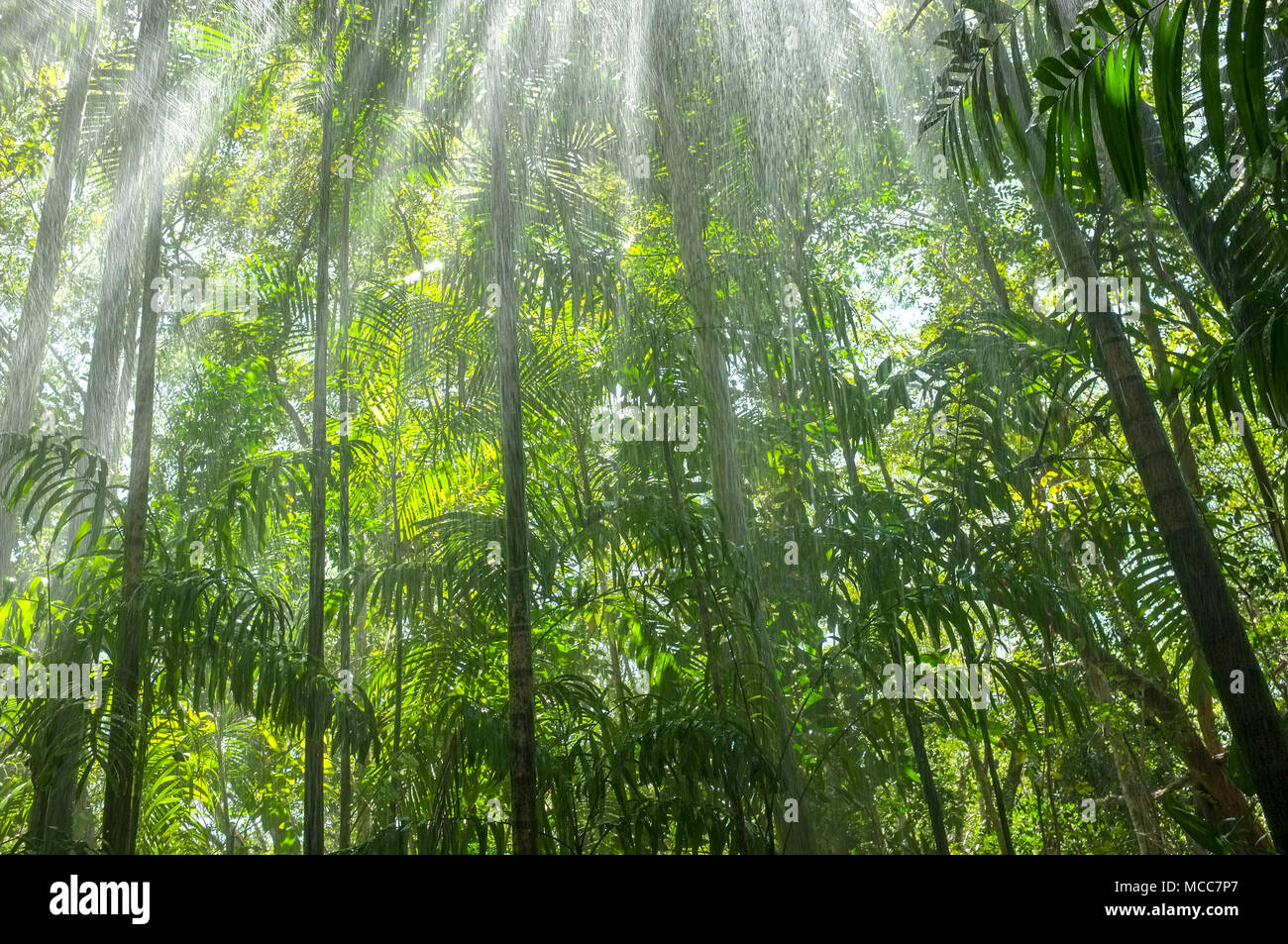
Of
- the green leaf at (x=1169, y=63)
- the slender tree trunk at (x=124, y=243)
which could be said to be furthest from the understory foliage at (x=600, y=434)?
the green leaf at (x=1169, y=63)

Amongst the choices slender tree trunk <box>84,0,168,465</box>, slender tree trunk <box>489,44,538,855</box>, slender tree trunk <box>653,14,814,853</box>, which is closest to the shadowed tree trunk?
slender tree trunk <box>84,0,168,465</box>

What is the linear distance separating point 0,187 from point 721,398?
2528 mm

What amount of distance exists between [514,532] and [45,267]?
205 centimetres

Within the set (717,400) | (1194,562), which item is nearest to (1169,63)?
(1194,562)

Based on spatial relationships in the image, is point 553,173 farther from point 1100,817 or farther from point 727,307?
→ point 1100,817

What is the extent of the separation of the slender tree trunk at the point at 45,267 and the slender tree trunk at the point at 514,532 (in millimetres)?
1520

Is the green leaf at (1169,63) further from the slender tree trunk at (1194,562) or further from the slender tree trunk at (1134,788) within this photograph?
the slender tree trunk at (1134,788)

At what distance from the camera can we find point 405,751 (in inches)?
101

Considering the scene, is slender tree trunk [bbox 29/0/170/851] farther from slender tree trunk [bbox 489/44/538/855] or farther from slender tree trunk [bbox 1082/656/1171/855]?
slender tree trunk [bbox 1082/656/1171/855]

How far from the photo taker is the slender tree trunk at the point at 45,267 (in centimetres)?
309
